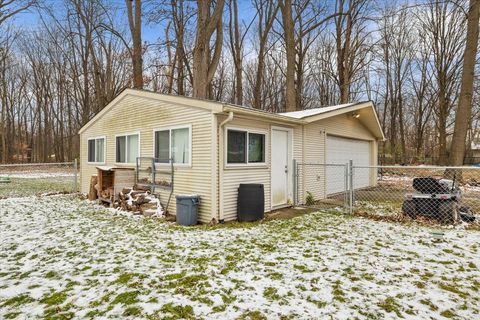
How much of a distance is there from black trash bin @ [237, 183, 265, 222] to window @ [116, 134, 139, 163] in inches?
156

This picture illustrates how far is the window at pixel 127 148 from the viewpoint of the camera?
28.8 feet

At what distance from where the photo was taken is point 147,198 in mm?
7645

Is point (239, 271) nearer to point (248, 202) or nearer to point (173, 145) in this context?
point (248, 202)

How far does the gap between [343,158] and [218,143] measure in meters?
6.56

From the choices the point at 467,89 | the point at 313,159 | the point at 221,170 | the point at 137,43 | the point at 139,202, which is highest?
the point at 137,43

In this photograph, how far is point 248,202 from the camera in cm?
654

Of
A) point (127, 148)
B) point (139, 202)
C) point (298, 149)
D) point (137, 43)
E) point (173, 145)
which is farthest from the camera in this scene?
point (137, 43)

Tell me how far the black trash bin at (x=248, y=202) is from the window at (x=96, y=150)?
20.6 feet

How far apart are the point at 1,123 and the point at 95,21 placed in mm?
15926

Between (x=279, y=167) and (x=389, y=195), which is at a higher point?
(x=279, y=167)

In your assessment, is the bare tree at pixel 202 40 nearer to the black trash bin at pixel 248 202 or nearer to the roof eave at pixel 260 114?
the roof eave at pixel 260 114

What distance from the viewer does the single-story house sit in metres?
6.40

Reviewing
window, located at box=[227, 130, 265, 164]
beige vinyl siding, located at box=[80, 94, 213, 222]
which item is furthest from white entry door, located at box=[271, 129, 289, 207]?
beige vinyl siding, located at box=[80, 94, 213, 222]

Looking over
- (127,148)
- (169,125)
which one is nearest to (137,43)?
(127,148)
